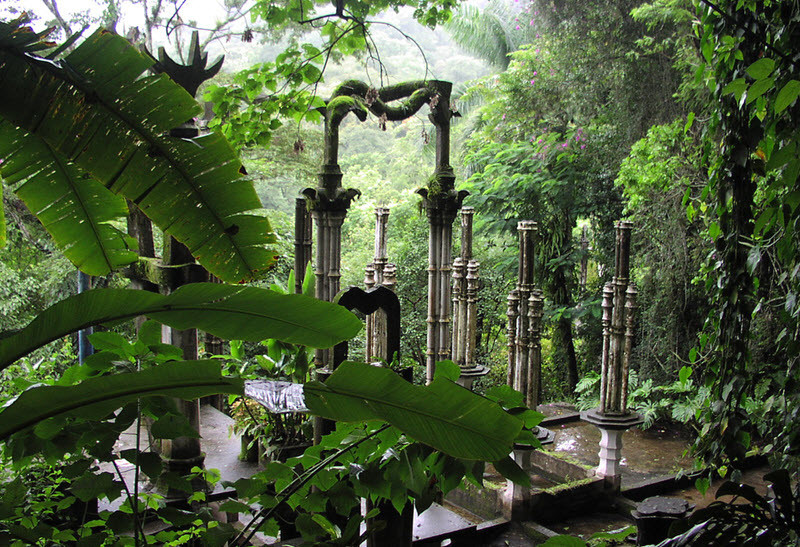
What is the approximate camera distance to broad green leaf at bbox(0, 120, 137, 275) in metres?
1.49

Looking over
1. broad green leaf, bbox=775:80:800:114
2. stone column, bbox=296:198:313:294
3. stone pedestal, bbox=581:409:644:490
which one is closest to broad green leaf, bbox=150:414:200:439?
broad green leaf, bbox=775:80:800:114

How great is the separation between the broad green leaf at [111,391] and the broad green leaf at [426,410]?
0.50 ft

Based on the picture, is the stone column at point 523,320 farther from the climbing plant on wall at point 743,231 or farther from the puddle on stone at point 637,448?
the climbing plant on wall at point 743,231

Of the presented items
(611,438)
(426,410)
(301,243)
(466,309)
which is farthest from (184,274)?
(611,438)

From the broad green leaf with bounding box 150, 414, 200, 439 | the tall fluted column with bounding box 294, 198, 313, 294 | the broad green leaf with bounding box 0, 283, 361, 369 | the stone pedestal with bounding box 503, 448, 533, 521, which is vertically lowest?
the stone pedestal with bounding box 503, 448, 533, 521

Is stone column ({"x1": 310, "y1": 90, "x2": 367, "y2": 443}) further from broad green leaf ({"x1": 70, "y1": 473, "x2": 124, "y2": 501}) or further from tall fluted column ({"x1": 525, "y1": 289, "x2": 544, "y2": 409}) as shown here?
broad green leaf ({"x1": 70, "y1": 473, "x2": 124, "y2": 501})

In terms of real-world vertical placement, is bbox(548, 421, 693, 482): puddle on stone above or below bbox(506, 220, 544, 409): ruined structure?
below

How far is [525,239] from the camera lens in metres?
3.54

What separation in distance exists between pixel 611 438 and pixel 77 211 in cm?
318

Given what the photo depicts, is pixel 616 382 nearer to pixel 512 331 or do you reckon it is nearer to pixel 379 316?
pixel 512 331

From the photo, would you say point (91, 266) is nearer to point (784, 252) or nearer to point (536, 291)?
point (784, 252)

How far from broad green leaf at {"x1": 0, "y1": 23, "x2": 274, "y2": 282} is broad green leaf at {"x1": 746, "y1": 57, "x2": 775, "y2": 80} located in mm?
1095

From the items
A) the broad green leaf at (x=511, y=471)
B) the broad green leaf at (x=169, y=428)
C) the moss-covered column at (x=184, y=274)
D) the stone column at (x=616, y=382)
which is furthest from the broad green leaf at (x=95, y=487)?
the stone column at (x=616, y=382)

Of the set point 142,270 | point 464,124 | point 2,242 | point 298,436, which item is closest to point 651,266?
point 298,436
